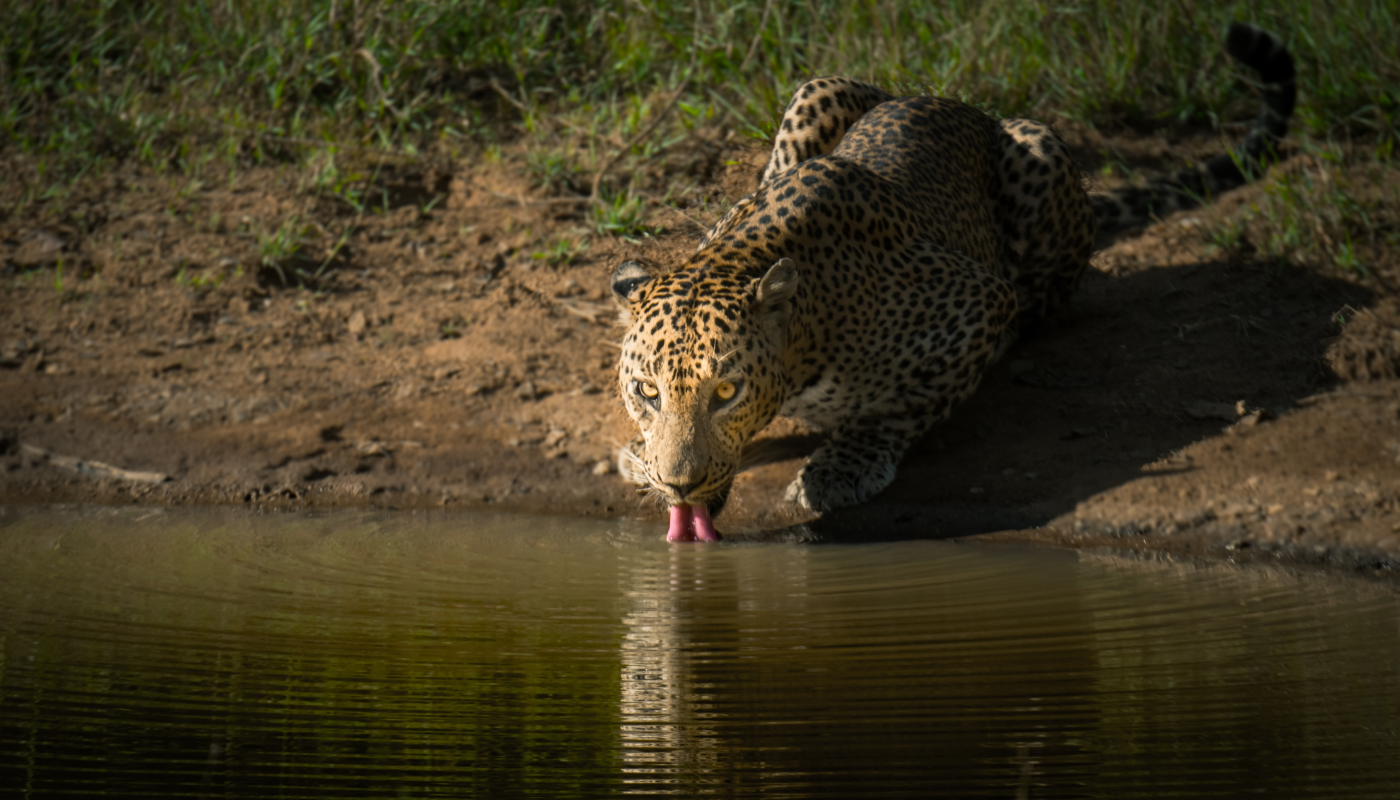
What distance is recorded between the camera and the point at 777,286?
474 centimetres

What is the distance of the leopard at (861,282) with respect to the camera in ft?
15.1

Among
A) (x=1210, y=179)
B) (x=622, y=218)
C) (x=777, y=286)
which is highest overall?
(x=1210, y=179)

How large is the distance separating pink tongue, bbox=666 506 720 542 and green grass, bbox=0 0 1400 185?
3.59 m

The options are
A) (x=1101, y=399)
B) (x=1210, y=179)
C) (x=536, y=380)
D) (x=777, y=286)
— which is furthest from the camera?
(x=1210, y=179)

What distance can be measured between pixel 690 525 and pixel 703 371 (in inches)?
24.3

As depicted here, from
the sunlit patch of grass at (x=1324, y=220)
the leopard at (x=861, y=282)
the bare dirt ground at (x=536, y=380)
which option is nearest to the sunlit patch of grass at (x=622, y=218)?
the bare dirt ground at (x=536, y=380)

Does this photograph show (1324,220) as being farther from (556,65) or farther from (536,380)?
(556,65)

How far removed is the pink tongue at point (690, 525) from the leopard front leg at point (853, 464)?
68 centimetres

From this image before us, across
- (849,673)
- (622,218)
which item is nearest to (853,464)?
(849,673)

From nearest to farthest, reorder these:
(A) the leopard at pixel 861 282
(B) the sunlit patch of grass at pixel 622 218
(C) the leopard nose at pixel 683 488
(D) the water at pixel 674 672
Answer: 1. (D) the water at pixel 674 672
2. (C) the leopard nose at pixel 683 488
3. (A) the leopard at pixel 861 282
4. (B) the sunlit patch of grass at pixel 622 218

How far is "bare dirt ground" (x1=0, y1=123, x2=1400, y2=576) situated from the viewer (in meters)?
5.19

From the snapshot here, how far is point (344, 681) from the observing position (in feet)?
10.4

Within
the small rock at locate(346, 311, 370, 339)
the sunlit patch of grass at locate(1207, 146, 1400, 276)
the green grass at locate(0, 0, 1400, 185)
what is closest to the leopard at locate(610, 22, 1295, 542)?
the sunlit patch of grass at locate(1207, 146, 1400, 276)

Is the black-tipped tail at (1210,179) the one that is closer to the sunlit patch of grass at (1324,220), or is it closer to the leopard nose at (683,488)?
the sunlit patch of grass at (1324,220)
